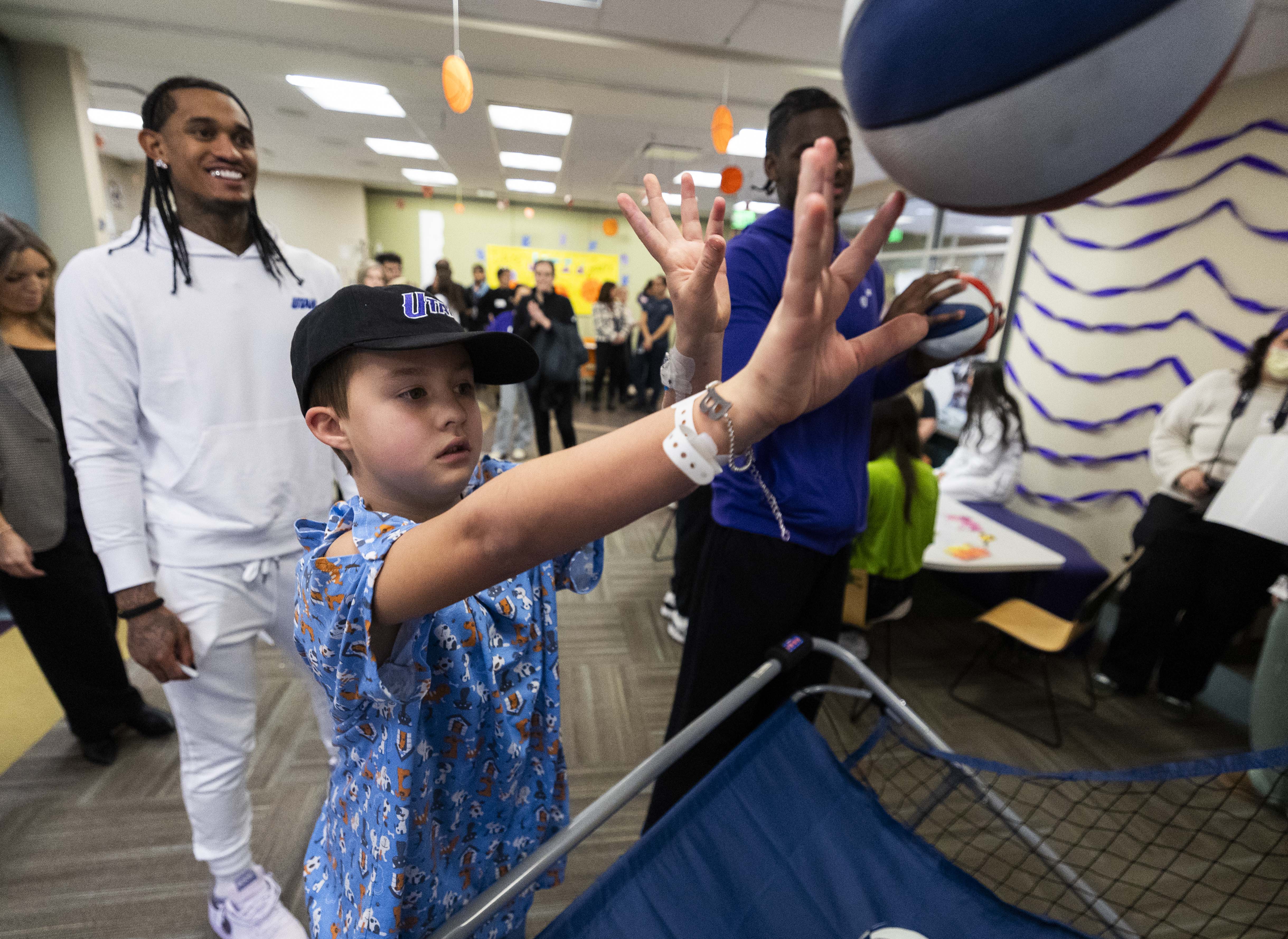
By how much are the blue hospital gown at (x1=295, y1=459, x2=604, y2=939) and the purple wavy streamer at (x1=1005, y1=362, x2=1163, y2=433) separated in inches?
157

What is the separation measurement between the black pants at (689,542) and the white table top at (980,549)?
899 mm

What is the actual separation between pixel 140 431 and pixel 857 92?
1.38 metres

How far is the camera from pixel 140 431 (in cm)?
121

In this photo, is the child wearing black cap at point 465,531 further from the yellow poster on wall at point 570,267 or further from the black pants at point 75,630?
the yellow poster on wall at point 570,267

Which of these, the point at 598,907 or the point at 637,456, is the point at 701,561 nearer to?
the point at 598,907

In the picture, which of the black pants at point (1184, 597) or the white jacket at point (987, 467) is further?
the white jacket at point (987, 467)

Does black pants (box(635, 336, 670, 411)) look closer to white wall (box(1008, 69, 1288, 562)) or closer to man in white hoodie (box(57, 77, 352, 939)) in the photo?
white wall (box(1008, 69, 1288, 562))

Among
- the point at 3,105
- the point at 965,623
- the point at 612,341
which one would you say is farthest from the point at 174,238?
the point at 612,341

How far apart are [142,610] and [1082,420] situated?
4.79m

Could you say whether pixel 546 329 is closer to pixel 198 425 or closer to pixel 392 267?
pixel 392 267

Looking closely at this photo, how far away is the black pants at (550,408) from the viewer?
4.71 m

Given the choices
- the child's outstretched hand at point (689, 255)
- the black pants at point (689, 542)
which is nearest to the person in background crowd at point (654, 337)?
the black pants at point (689, 542)

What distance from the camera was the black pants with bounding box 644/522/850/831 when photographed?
52.1 inches

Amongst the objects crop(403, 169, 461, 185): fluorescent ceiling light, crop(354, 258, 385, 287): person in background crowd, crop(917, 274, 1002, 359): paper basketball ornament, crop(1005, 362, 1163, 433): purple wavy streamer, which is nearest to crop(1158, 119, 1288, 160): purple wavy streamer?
crop(1005, 362, 1163, 433): purple wavy streamer
